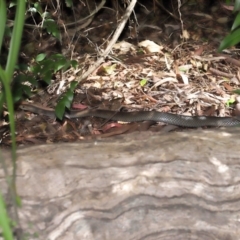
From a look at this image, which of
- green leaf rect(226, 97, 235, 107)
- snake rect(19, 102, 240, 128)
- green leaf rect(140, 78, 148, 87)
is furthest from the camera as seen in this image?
green leaf rect(140, 78, 148, 87)

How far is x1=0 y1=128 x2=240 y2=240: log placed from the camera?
6.40 ft

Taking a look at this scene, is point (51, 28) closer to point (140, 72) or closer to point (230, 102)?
point (140, 72)

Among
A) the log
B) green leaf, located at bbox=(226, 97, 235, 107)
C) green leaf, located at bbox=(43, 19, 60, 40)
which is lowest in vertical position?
green leaf, located at bbox=(226, 97, 235, 107)

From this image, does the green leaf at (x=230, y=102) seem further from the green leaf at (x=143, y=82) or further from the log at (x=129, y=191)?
the log at (x=129, y=191)

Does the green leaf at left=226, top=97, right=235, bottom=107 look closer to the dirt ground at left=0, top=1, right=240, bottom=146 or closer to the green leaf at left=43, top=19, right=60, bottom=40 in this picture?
the dirt ground at left=0, top=1, right=240, bottom=146

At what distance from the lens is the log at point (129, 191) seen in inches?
76.8

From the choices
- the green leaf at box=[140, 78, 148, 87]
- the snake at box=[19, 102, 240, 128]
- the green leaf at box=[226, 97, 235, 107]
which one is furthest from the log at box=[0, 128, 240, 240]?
the green leaf at box=[140, 78, 148, 87]

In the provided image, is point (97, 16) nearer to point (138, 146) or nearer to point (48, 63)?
point (48, 63)

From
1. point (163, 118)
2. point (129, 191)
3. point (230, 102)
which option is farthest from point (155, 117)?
point (129, 191)

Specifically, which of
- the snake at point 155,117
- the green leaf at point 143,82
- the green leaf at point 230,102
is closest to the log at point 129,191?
the snake at point 155,117

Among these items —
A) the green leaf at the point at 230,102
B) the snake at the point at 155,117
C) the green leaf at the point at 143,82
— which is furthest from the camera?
the green leaf at the point at 143,82

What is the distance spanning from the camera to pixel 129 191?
2.04 metres

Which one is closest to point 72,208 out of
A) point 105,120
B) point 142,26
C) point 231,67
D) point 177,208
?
point 177,208

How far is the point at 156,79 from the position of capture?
170 inches
